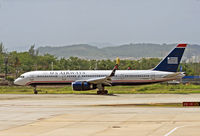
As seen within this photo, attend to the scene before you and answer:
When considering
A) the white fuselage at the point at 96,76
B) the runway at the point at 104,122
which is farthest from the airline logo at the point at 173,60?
the runway at the point at 104,122

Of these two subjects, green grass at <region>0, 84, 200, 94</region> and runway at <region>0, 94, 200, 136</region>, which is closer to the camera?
runway at <region>0, 94, 200, 136</region>

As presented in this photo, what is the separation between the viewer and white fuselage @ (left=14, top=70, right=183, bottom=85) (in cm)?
6144

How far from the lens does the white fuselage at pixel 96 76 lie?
202ft

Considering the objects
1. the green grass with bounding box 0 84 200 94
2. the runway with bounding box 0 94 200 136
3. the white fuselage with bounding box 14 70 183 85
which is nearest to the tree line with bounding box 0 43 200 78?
the green grass with bounding box 0 84 200 94

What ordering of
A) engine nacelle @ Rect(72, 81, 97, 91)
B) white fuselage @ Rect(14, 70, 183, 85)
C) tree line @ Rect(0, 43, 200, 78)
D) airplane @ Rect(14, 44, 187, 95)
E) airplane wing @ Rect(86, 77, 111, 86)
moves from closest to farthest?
engine nacelle @ Rect(72, 81, 97, 91) → airplane wing @ Rect(86, 77, 111, 86) → airplane @ Rect(14, 44, 187, 95) → white fuselage @ Rect(14, 70, 183, 85) → tree line @ Rect(0, 43, 200, 78)

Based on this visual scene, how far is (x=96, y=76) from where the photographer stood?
62.1 m

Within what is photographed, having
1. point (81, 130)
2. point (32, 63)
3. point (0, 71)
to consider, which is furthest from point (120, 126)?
point (32, 63)

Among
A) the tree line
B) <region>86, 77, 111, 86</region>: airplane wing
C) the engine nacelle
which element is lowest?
the engine nacelle

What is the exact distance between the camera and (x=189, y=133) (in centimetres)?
2216

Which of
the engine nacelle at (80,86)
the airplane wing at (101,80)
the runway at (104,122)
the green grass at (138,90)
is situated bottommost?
the runway at (104,122)

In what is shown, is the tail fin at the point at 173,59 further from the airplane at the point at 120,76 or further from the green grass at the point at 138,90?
the green grass at the point at 138,90

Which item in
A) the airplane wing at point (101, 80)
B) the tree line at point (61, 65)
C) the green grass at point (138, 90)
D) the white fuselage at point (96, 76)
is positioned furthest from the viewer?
the tree line at point (61, 65)

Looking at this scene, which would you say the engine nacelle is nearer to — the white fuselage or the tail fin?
the white fuselage

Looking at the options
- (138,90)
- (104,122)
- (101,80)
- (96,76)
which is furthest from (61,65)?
(104,122)
